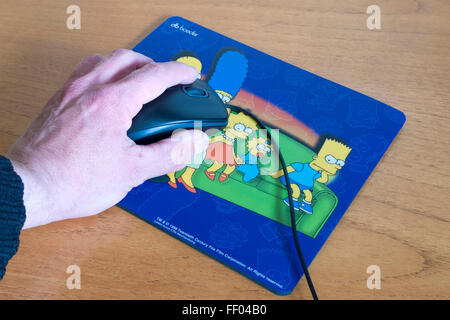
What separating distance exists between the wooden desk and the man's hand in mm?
54

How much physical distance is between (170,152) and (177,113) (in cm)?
5

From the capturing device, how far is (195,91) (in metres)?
0.61

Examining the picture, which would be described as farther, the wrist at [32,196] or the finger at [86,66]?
the finger at [86,66]

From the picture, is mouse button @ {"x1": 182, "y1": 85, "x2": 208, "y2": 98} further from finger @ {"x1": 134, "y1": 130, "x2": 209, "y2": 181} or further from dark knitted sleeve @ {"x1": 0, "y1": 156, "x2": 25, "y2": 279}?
dark knitted sleeve @ {"x1": 0, "y1": 156, "x2": 25, "y2": 279}

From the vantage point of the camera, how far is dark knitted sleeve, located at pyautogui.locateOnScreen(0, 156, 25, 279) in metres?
0.47

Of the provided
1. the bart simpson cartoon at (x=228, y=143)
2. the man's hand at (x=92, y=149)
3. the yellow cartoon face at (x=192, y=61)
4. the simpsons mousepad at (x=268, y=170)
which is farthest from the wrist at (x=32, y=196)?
the yellow cartoon face at (x=192, y=61)

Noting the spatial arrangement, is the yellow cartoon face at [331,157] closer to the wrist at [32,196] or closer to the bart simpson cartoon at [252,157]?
the bart simpson cartoon at [252,157]

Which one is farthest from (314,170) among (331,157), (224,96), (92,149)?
(92,149)

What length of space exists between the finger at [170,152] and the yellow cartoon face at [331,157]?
154mm

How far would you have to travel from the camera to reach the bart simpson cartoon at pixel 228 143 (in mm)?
608

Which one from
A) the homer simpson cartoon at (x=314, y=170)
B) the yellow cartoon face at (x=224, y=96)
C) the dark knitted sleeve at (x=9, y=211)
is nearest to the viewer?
the dark knitted sleeve at (x=9, y=211)

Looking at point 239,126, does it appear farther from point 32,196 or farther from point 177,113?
point 32,196

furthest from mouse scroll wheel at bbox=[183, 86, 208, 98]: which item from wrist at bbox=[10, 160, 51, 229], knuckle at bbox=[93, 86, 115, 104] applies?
wrist at bbox=[10, 160, 51, 229]
